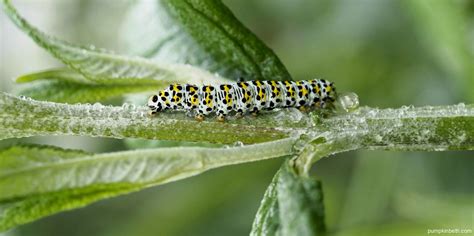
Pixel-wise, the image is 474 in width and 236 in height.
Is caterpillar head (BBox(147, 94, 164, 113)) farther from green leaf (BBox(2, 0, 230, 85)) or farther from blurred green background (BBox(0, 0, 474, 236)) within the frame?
blurred green background (BBox(0, 0, 474, 236))

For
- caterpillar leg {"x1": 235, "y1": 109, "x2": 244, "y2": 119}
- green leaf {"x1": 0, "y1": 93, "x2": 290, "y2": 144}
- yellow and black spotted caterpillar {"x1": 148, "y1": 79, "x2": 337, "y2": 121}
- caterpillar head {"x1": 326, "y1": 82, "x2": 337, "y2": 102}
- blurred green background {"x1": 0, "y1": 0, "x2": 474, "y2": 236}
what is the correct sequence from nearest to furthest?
1. green leaf {"x1": 0, "y1": 93, "x2": 290, "y2": 144}
2. caterpillar leg {"x1": 235, "y1": 109, "x2": 244, "y2": 119}
3. yellow and black spotted caterpillar {"x1": 148, "y1": 79, "x2": 337, "y2": 121}
4. caterpillar head {"x1": 326, "y1": 82, "x2": 337, "y2": 102}
5. blurred green background {"x1": 0, "y1": 0, "x2": 474, "y2": 236}

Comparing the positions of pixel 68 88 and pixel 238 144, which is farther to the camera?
pixel 68 88

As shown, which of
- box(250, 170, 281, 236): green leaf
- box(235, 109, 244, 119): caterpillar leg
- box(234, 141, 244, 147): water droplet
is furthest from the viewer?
box(235, 109, 244, 119): caterpillar leg

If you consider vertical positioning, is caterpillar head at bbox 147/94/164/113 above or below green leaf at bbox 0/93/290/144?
above

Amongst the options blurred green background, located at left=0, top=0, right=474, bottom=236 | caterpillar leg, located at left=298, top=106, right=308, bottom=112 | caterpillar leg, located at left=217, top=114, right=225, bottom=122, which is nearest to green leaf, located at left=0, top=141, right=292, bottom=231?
caterpillar leg, located at left=217, top=114, right=225, bottom=122

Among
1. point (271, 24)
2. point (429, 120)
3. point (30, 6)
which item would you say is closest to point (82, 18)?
point (30, 6)

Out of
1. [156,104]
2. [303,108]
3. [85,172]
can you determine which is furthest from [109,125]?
[303,108]

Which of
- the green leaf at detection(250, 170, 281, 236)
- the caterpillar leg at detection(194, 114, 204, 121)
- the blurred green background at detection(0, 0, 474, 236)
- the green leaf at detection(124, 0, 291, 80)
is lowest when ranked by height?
the green leaf at detection(250, 170, 281, 236)

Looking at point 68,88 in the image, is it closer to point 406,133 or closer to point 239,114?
point 239,114
